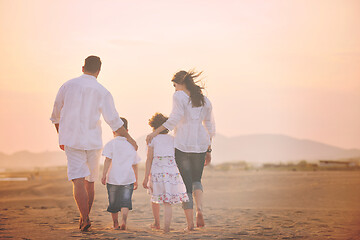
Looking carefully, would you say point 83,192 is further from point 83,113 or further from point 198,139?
point 198,139

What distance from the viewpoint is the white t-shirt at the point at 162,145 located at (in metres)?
7.57

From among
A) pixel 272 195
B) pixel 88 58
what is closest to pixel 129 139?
pixel 88 58

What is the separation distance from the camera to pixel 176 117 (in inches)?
291

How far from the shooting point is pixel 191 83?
24.8ft

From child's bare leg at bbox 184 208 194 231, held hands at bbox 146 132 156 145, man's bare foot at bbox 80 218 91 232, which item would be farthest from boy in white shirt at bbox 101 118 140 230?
child's bare leg at bbox 184 208 194 231

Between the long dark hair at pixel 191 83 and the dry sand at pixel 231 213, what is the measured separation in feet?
6.04

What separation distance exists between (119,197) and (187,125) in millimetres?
1464

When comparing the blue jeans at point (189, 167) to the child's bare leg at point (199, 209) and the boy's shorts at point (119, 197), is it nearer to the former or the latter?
the child's bare leg at point (199, 209)

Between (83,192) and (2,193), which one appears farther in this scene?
(2,193)

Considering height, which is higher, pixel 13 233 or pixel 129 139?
pixel 129 139

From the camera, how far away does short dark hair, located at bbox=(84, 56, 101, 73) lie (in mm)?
7277

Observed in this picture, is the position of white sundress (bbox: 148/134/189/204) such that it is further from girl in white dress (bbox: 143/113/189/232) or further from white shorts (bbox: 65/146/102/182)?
white shorts (bbox: 65/146/102/182)

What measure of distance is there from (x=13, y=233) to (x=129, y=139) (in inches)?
81.8

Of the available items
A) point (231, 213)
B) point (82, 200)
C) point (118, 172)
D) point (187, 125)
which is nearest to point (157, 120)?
point (187, 125)
